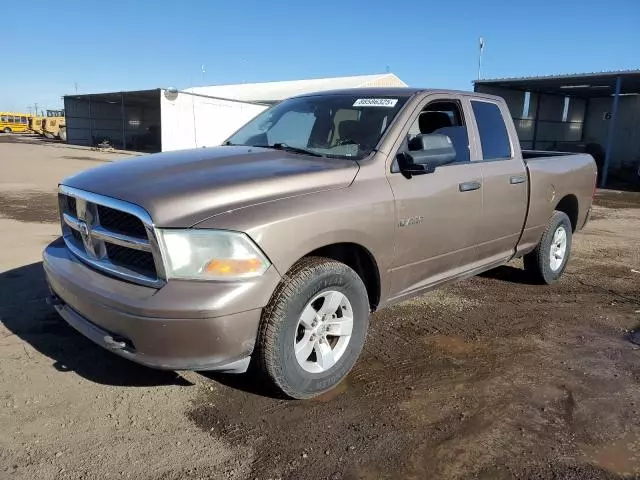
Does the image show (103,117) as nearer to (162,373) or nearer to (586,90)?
(586,90)

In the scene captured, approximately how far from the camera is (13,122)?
6381cm

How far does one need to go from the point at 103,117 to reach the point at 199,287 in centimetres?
4883

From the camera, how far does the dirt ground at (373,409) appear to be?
8.86ft

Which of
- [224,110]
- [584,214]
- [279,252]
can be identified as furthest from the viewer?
[224,110]

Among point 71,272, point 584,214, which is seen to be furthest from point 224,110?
point 71,272

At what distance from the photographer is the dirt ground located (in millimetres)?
A: 2701

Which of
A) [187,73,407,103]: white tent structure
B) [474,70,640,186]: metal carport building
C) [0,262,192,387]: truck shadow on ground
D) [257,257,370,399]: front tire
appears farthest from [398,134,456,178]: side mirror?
[187,73,407,103]: white tent structure

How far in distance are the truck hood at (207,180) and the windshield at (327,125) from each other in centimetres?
26

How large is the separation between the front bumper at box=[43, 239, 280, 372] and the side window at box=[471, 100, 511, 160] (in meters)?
2.66

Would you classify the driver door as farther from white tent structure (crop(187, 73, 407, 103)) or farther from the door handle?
white tent structure (crop(187, 73, 407, 103))

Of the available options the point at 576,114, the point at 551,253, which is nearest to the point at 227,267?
the point at 551,253

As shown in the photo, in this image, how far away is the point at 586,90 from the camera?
25266 millimetres

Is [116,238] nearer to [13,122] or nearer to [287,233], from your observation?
[287,233]

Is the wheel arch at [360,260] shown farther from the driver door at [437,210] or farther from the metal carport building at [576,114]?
the metal carport building at [576,114]
